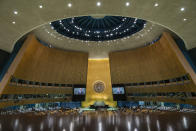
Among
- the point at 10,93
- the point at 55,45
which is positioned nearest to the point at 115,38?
the point at 55,45

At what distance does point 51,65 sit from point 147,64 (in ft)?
75.9

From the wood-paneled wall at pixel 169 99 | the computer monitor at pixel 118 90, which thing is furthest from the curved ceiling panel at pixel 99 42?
the wood-paneled wall at pixel 169 99

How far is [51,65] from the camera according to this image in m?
27.8

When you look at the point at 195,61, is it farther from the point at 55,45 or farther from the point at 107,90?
the point at 55,45

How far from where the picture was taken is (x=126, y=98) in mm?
30766

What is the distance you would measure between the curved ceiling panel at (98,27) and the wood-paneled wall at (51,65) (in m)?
6.38

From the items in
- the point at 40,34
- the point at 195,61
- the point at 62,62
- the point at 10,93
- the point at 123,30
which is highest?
the point at 123,30

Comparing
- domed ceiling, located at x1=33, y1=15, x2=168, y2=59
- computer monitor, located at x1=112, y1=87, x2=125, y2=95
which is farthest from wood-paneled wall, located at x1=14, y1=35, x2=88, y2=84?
computer monitor, located at x1=112, y1=87, x2=125, y2=95

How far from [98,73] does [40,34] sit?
2067 cm

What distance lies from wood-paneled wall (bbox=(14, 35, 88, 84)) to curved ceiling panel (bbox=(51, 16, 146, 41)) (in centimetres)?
638

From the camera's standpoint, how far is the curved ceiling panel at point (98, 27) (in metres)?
22.6

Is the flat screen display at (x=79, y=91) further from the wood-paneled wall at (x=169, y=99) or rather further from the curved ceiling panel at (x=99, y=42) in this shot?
the wood-paneled wall at (x=169, y=99)

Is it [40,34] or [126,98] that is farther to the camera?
[126,98]

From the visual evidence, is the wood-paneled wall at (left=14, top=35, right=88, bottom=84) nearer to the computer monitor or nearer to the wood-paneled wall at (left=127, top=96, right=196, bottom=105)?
the computer monitor
